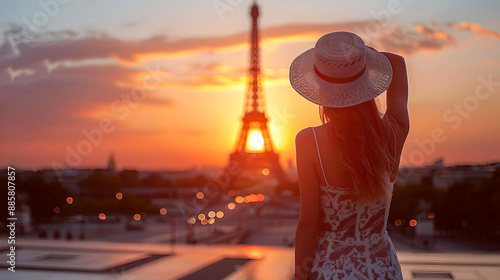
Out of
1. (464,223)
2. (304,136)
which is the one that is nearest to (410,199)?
(464,223)

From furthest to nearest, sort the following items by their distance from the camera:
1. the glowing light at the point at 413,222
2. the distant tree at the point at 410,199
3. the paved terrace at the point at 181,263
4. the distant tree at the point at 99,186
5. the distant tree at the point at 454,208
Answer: the distant tree at the point at 99,186, the distant tree at the point at 410,199, the glowing light at the point at 413,222, the distant tree at the point at 454,208, the paved terrace at the point at 181,263

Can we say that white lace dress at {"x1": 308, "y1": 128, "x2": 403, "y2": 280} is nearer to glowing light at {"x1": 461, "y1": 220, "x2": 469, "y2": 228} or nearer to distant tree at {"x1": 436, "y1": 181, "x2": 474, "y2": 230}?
distant tree at {"x1": 436, "y1": 181, "x2": 474, "y2": 230}

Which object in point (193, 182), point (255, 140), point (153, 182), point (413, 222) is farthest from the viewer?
point (193, 182)

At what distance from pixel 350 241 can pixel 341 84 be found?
1.46 feet

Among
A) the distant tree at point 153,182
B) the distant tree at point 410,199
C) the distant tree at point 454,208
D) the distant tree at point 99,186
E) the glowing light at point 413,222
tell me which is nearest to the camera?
the distant tree at point 454,208

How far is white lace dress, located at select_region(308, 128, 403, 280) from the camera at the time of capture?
1.77 m

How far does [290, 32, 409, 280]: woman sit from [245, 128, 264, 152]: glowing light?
4744cm

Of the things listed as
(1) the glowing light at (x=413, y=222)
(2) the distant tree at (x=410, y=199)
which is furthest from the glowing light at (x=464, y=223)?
(2) the distant tree at (x=410, y=199)

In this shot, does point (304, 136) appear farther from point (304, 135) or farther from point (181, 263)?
point (181, 263)

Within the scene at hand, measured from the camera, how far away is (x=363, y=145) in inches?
67.0

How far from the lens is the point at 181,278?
7.97 meters

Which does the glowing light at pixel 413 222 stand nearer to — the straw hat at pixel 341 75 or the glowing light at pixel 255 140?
the glowing light at pixel 255 140

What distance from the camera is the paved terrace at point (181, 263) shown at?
8.12m

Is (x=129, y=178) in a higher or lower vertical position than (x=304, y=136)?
higher
